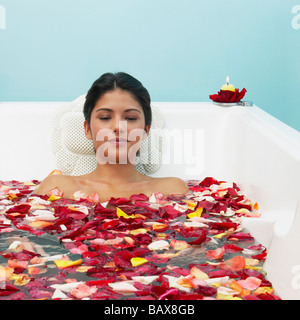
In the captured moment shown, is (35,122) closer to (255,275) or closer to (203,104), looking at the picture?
(203,104)

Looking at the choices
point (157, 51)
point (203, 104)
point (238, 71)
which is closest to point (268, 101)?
point (238, 71)

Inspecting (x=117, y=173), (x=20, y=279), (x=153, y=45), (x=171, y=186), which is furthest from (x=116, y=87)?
(x=153, y=45)

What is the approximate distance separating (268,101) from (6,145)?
1.85m

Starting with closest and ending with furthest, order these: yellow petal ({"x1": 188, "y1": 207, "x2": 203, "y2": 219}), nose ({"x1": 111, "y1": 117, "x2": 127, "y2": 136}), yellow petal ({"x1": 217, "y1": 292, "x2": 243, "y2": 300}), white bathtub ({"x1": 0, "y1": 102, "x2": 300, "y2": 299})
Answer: yellow petal ({"x1": 217, "y1": 292, "x2": 243, "y2": 300}), yellow petal ({"x1": 188, "y1": 207, "x2": 203, "y2": 219}), nose ({"x1": 111, "y1": 117, "x2": 127, "y2": 136}), white bathtub ({"x1": 0, "y1": 102, "x2": 300, "y2": 299})

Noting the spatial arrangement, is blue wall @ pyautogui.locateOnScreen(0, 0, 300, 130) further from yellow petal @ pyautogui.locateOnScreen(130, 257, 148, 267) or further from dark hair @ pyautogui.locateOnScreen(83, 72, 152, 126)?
yellow petal @ pyautogui.locateOnScreen(130, 257, 148, 267)

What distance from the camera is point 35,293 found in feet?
4.69

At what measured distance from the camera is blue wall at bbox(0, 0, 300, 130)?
12.1 ft

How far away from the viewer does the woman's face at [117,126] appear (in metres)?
2.20

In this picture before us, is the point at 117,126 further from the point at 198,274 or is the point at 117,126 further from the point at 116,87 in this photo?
the point at 198,274

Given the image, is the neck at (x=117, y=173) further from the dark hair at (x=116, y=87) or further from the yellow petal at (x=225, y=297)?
the yellow petal at (x=225, y=297)

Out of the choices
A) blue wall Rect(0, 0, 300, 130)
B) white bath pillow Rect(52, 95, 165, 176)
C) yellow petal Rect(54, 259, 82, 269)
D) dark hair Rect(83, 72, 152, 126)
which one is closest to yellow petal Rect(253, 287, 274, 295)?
yellow petal Rect(54, 259, 82, 269)

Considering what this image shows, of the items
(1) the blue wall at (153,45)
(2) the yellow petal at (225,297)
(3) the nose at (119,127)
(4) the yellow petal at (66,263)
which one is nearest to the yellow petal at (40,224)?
(4) the yellow petal at (66,263)

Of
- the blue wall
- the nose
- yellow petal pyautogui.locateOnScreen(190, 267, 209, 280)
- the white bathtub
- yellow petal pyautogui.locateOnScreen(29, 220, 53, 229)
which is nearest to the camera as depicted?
yellow petal pyautogui.locateOnScreen(190, 267, 209, 280)

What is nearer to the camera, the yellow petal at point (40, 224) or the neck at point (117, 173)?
A: the yellow petal at point (40, 224)
